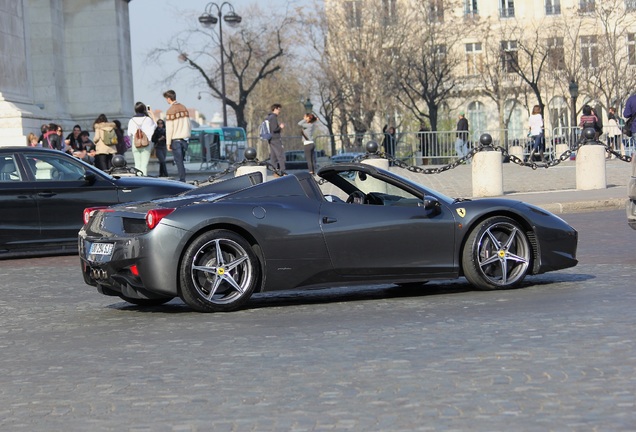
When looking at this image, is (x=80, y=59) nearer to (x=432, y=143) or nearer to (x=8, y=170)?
(x=432, y=143)

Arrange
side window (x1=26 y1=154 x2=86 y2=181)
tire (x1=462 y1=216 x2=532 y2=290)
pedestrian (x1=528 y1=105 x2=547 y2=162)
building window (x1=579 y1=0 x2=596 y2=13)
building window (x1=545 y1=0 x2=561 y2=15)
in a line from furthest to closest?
building window (x1=545 y1=0 x2=561 y2=15), building window (x1=579 y1=0 x2=596 y2=13), pedestrian (x1=528 y1=105 x2=547 y2=162), side window (x1=26 y1=154 x2=86 y2=181), tire (x1=462 y1=216 x2=532 y2=290)

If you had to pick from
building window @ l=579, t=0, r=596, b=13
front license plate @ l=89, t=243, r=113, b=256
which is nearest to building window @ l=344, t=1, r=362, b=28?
building window @ l=579, t=0, r=596, b=13

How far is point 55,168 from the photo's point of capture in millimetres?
16219

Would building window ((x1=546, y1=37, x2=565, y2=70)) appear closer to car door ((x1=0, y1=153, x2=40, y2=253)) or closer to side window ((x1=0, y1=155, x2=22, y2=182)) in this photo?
side window ((x1=0, y1=155, x2=22, y2=182))

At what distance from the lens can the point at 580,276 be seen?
11.5m

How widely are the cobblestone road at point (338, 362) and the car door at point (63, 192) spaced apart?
4.96m

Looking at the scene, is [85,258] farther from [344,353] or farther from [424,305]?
[344,353]

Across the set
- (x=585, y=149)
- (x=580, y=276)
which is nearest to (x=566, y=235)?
(x=580, y=276)

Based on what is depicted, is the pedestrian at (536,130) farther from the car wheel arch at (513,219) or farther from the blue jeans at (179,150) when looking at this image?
the car wheel arch at (513,219)

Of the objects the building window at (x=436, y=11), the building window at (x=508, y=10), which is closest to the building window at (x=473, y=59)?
the building window at (x=508, y=10)

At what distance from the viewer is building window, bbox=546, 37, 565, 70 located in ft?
255

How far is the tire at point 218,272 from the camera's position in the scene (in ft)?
31.8

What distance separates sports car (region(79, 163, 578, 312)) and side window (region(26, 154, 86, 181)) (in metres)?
5.72

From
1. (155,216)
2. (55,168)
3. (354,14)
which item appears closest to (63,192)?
(55,168)
